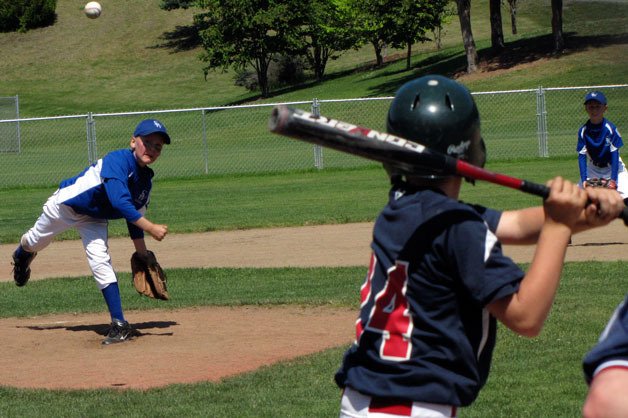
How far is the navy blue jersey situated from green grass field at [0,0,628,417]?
2621 mm

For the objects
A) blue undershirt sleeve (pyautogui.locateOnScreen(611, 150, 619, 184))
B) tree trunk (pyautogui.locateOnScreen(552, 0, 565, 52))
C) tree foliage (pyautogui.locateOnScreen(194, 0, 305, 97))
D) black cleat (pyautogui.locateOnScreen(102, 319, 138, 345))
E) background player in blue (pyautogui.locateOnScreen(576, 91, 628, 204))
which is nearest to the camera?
black cleat (pyautogui.locateOnScreen(102, 319, 138, 345))

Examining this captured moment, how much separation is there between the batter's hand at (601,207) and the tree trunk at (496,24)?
45.8 metres

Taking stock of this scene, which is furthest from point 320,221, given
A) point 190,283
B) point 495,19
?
point 495,19

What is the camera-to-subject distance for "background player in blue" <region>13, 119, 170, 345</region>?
7996 millimetres

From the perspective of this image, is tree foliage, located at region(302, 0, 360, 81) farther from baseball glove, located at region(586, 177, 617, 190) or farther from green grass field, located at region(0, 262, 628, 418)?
green grass field, located at region(0, 262, 628, 418)

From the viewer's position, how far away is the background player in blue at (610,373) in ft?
9.75

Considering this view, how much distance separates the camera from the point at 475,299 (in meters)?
2.92

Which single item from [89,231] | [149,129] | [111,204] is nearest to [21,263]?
[89,231]

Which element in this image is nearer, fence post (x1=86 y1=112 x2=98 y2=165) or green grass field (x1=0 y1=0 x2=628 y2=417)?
green grass field (x1=0 y1=0 x2=628 y2=417)

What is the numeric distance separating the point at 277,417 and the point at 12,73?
64.3 m

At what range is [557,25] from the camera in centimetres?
4575

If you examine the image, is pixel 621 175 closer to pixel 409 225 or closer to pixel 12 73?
pixel 409 225

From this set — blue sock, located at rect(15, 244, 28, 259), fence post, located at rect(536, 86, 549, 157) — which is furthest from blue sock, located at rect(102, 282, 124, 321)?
fence post, located at rect(536, 86, 549, 157)

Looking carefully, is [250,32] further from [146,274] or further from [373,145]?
[373,145]
